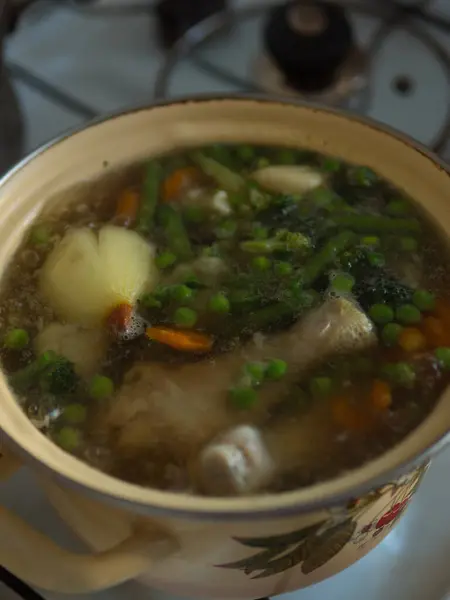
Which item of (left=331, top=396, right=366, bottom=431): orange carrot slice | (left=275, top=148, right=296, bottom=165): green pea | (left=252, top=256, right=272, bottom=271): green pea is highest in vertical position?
(left=275, top=148, right=296, bottom=165): green pea

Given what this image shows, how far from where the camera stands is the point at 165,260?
0.78 m

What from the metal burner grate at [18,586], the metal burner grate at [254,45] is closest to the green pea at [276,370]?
the metal burner grate at [18,586]

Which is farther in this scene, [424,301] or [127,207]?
[127,207]

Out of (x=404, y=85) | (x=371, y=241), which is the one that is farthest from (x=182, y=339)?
(x=404, y=85)

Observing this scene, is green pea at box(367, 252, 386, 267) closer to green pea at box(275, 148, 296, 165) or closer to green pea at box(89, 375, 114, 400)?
green pea at box(275, 148, 296, 165)

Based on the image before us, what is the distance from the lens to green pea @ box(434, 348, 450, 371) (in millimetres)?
680

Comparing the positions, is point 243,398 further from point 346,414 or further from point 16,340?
point 16,340

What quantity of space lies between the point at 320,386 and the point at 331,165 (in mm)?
283

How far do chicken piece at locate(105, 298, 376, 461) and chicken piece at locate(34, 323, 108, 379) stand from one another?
0.04 metres

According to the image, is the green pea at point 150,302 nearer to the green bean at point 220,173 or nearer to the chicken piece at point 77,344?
the chicken piece at point 77,344

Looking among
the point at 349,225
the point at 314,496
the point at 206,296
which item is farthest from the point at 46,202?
the point at 314,496

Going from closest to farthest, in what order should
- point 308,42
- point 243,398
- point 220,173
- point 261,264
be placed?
point 243,398 < point 261,264 < point 220,173 < point 308,42

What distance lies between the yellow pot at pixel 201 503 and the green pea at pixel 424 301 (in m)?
0.09

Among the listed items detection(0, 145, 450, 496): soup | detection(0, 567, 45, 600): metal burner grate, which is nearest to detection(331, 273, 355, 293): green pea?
detection(0, 145, 450, 496): soup
